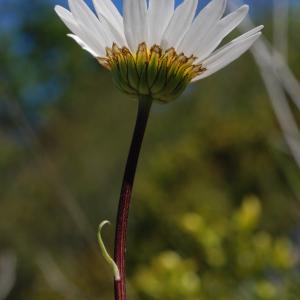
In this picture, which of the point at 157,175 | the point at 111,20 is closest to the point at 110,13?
the point at 111,20

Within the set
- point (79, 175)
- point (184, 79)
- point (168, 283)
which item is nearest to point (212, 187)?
point (79, 175)

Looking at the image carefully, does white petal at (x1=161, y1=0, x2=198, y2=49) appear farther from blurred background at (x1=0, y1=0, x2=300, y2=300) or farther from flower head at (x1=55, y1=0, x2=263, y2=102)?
blurred background at (x1=0, y1=0, x2=300, y2=300)

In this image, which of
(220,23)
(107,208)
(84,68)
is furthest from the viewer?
(84,68)

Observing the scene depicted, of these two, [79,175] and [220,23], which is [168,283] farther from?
[79,175]

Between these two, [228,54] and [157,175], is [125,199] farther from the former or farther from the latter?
[157,175]

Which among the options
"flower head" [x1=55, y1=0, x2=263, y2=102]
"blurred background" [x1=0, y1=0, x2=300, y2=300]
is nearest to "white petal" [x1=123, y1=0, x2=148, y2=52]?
"flower head" [x1=55, y1=0, x2=263, y2=102]

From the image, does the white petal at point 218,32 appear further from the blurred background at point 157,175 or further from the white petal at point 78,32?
the blurred background at point 157,175

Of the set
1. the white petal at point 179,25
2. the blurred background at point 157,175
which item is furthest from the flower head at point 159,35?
the blurred background at point 157,175
